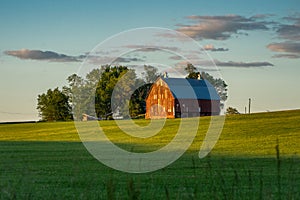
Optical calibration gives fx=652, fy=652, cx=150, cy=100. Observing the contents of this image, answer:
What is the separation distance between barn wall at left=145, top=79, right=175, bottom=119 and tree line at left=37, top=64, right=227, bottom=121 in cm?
357

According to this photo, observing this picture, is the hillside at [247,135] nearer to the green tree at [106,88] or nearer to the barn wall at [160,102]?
the barn wall at [160,102]

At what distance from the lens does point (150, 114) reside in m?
117

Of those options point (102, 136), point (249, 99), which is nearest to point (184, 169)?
point (102, 136)

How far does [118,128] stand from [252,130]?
17594 millimetres

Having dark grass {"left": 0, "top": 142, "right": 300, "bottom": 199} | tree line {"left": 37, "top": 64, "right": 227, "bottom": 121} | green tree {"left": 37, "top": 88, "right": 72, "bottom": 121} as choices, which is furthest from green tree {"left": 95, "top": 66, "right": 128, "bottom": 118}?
dark grass {"left": 0, "top": 142, "right": 300, "bottom": 199}

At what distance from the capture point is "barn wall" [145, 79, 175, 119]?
11281 cm

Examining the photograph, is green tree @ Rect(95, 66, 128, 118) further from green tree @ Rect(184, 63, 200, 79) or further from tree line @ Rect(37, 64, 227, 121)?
green tree @ Rect(184, 63, 200, 79)

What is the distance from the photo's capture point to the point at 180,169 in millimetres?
21875

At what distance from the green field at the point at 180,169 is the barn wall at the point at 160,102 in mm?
39733

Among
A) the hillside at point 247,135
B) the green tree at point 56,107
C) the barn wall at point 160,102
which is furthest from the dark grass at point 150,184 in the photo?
the green tree at point 56,107

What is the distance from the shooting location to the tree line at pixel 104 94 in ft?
397

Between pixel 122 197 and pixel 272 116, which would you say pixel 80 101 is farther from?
pixel 122 197

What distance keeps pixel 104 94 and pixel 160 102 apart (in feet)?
43.0

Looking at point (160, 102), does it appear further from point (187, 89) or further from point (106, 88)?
point (106, 88)
